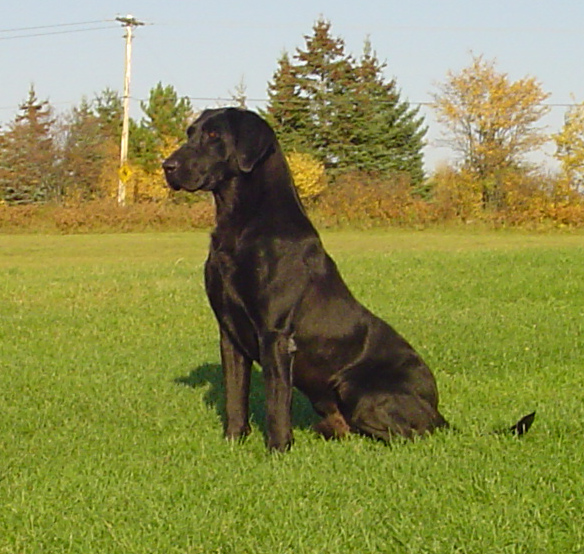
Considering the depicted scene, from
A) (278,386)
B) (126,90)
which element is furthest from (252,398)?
(126,90)

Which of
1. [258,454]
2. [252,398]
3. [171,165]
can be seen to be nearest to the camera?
[171,165]

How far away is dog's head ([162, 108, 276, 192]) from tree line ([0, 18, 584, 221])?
3713 centimetres

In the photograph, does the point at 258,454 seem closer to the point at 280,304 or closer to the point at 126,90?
the point at 280,304

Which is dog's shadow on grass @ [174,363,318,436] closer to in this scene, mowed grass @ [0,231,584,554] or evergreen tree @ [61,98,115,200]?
mowed grass @ [0,231,584,554]

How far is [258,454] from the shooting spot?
15.5 ft

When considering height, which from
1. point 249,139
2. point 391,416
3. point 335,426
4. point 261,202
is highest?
point 249,139

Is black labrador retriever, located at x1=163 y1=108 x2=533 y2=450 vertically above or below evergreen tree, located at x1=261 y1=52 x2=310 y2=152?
below

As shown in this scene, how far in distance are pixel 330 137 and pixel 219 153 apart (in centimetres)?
4886

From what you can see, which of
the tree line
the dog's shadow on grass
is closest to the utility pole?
the tree line

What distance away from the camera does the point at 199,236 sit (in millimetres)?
31688

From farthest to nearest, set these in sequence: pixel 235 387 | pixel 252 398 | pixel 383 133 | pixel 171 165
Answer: pixel 383 133 < pixel 252 398 < pixel 235 387 < pixel 171 165

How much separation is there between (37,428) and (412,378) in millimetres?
2296

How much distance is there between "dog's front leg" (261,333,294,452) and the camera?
4.58m

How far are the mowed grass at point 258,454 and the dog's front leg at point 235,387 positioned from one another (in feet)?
0.34
